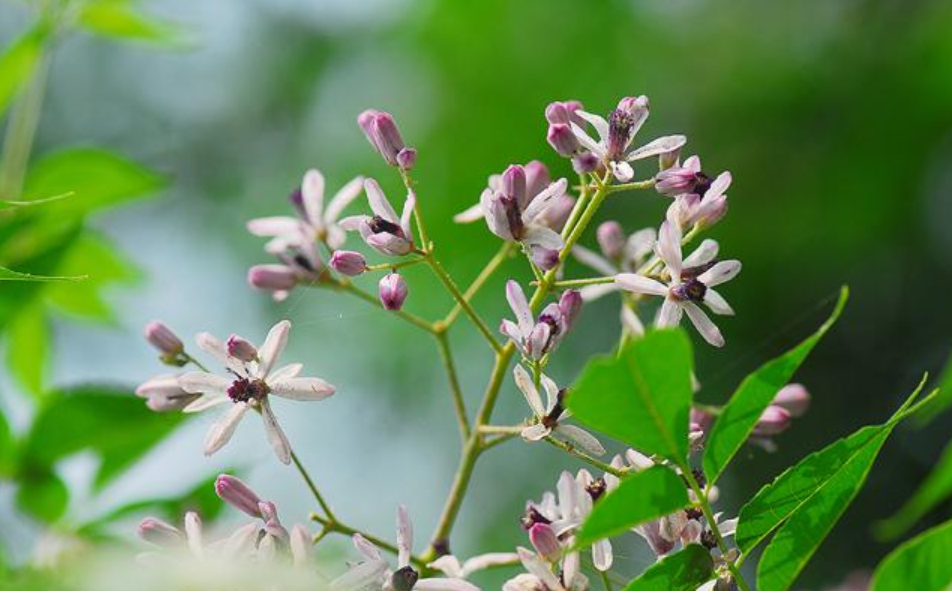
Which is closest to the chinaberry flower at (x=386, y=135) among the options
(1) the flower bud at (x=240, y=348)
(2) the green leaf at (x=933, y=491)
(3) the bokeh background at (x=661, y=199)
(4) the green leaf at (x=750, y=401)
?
(1) the flower bud at (x=240, y=348)

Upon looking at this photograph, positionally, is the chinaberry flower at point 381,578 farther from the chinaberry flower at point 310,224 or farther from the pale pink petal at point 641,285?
the chinaberry flower at point 310,224

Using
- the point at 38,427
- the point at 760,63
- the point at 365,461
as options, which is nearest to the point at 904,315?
the point at 760,63

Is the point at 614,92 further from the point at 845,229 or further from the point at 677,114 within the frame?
the point at 845,229

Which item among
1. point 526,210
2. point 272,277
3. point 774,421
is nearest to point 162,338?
point 272,277

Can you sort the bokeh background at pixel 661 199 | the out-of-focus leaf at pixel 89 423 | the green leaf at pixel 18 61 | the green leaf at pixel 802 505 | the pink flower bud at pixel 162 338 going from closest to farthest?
the green leaf at pixel 802 505 → the pink flower bud at pixel 162 338 → the out-of-focus leaf at pixel 89 423 → the green leaf at pixel 18 61 → the bokeh background at pixel 661 199

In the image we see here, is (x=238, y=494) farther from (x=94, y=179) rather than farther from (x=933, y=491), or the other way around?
(x=94, y=179)
